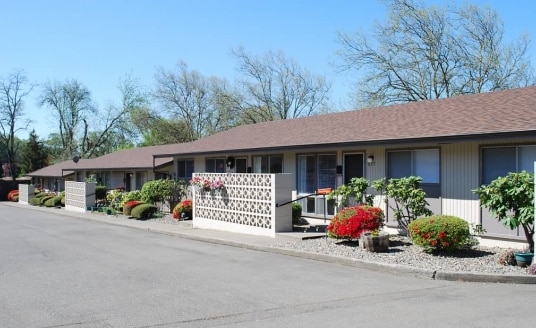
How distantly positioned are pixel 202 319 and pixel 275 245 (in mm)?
6927

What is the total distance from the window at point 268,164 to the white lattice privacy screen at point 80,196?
14.3m

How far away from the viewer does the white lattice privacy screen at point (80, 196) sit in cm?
3123

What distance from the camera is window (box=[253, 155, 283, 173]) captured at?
19.7m

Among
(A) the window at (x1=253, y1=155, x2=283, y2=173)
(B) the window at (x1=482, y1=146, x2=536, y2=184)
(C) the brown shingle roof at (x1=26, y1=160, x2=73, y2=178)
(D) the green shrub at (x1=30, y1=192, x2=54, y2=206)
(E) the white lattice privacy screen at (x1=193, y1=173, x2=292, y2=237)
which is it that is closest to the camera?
(B) the window at (x1=482, y1=146, x2=536, y2=184)

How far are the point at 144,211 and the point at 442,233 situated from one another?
15.4m

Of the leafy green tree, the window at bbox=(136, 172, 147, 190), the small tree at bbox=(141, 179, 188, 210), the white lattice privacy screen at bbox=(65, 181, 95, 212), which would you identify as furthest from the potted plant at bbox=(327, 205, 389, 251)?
the leafy green tree

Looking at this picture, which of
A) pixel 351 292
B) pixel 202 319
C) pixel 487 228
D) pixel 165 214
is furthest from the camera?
pixel 165 214

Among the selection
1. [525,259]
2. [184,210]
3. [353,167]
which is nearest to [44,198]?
[184,210]

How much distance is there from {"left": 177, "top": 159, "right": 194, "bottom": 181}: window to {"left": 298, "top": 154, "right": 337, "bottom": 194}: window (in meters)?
8.40

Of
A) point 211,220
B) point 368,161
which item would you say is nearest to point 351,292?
point 368,161

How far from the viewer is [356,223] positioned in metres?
13.0

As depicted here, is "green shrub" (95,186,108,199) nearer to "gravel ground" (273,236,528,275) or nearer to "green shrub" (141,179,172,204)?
"green shrub" (141,179,172,204)

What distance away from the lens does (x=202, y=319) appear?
269 inches

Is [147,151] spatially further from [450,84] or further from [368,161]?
[368,161]
